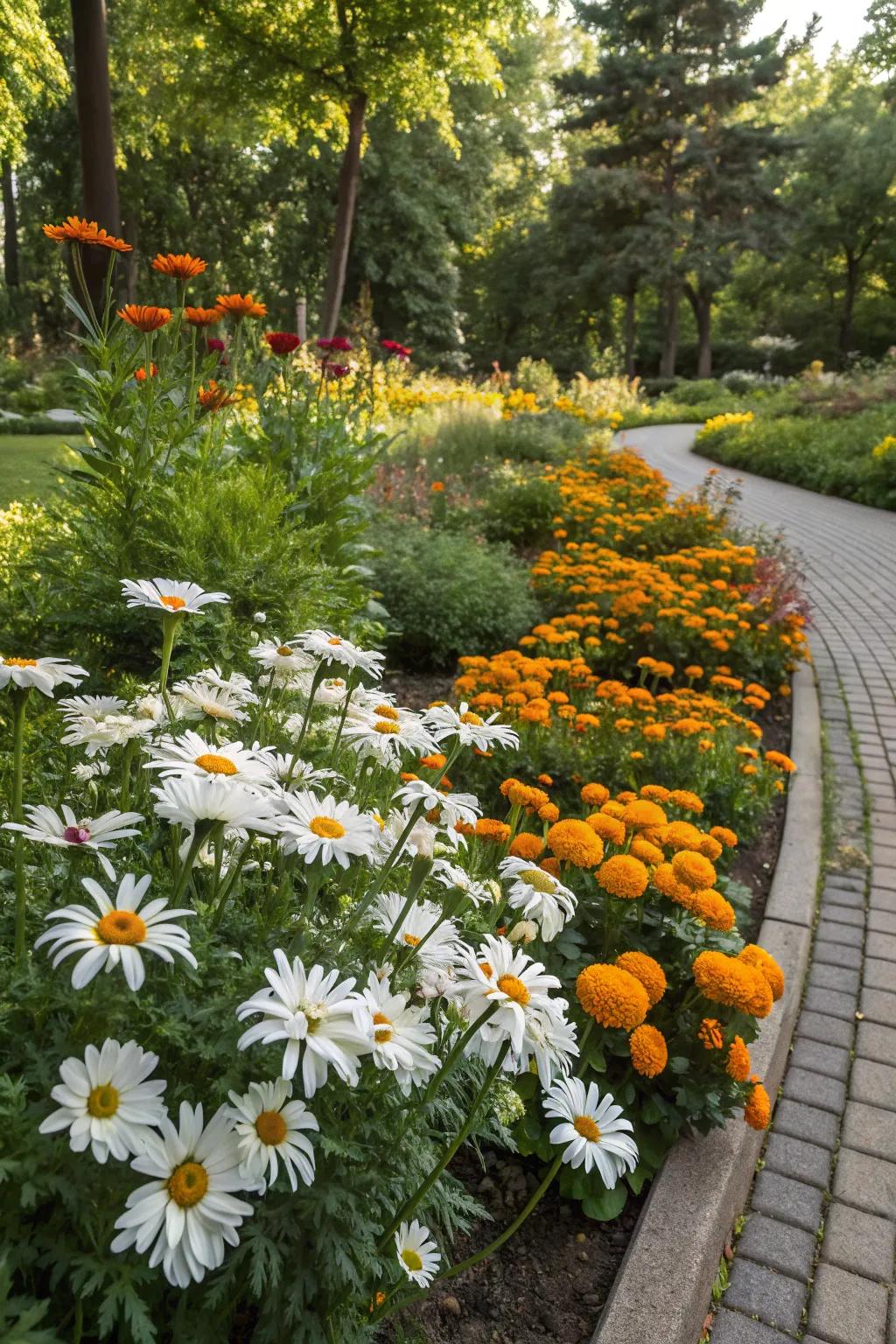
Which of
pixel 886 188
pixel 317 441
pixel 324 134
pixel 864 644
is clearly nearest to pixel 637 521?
pixel 864 644

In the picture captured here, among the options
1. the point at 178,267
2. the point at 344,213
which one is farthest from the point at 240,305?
the point at 344,213

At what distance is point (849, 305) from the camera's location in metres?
30.8

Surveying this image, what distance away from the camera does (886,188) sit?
28562 mm

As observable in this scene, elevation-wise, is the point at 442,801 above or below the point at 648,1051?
above

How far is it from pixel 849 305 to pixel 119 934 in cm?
3569

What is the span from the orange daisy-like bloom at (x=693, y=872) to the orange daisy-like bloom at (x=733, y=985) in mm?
179

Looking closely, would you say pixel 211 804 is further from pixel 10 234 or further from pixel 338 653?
pixel 10 234

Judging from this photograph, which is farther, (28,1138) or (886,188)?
(886,188)

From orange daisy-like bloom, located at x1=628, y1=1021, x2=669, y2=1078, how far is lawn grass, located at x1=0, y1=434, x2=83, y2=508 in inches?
207

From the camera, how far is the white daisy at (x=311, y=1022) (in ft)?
3.19

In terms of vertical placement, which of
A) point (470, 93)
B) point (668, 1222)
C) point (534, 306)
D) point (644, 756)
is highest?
point (470, 93)

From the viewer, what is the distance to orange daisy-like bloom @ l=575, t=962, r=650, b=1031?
1.70m

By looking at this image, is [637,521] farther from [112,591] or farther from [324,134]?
[324,134]

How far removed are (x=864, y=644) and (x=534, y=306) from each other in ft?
103
